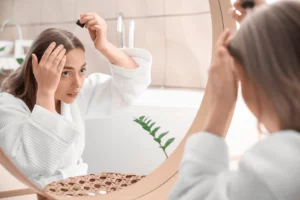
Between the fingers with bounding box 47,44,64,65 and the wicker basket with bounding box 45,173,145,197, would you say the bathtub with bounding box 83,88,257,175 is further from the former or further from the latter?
the fingers with bounding box 47,44,64,65

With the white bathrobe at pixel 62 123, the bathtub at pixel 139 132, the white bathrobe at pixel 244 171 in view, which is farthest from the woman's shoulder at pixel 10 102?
the white bathrobe at pixel 244 171

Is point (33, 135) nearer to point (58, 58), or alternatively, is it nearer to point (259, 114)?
point (58, 58)

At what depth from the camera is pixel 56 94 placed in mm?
632

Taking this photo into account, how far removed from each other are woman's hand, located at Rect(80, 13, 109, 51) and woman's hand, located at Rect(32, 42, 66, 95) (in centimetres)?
5

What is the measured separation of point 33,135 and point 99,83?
116mm

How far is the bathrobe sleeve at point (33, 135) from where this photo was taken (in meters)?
0.63

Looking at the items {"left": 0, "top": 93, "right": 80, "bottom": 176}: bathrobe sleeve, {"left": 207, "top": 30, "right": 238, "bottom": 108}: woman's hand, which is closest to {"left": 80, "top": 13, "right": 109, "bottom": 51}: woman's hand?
→ {"left": 0, "top": 93, "right": 80, "bottom": 176}: bathrobe sleeve

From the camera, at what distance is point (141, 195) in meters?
0.68

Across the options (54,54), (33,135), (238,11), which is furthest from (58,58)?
(238,11)

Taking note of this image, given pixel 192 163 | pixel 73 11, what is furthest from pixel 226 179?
pixel 73 11

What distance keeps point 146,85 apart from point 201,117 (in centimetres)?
9

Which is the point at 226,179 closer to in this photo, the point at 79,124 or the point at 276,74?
the point at 276,74

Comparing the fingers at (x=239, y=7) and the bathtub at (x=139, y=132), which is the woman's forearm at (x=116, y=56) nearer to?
the bathtub at (x=139, y=132)

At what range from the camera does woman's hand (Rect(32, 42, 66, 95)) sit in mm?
616
